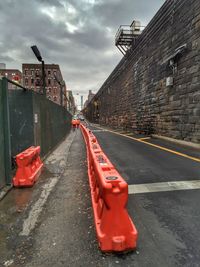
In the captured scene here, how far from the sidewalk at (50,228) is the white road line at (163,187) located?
3.40 feet

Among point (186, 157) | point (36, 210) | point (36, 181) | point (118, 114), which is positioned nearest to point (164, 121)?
point (186, 157)

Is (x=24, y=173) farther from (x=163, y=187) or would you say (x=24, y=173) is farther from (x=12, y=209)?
(x=163, y=187)

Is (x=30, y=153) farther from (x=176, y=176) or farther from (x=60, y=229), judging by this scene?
(x=176, y=176)

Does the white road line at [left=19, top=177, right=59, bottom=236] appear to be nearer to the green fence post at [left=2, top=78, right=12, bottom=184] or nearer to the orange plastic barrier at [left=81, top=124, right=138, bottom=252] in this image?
the green fence post at [left=2, top=78, right=12, bottom=184]

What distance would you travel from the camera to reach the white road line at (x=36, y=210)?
10.4 ft

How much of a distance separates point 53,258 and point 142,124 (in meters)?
17.0

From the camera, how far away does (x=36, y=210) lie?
3859 millimetres

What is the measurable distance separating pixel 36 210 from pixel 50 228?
76 centimetres

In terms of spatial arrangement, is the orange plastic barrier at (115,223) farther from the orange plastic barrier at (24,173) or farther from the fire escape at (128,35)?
the fire escape at (128,35)

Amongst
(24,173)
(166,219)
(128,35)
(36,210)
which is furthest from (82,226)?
(128,35)

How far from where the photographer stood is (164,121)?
46.0 ft

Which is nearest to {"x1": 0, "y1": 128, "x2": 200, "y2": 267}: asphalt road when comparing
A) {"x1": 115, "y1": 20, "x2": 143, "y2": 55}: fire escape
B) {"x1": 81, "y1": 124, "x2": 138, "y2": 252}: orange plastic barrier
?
{"x1": 81, "y1": 124, "x2": 138, "y2": 252}: orange plastic barrier

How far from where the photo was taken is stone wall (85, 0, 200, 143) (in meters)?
10.6

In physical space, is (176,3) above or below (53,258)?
above
